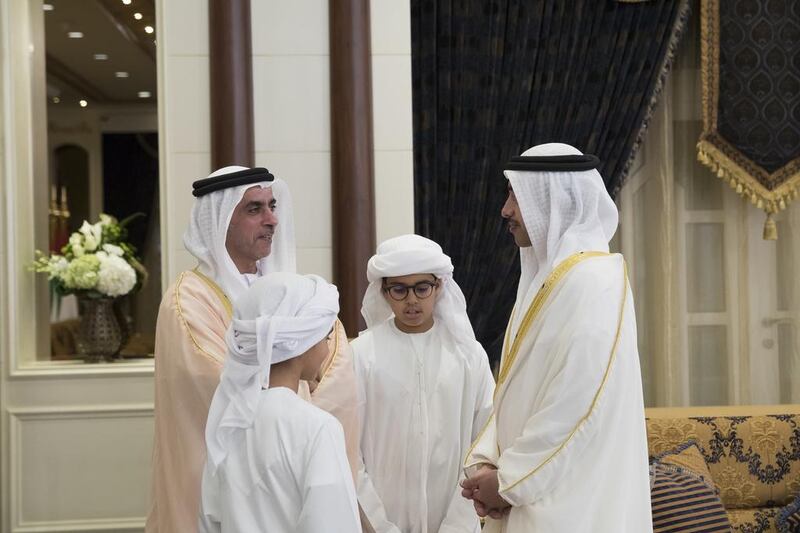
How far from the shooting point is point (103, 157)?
5070 millimetres

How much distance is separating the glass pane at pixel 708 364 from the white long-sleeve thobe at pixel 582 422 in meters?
→ 2.88

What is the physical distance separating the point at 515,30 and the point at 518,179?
249 cm

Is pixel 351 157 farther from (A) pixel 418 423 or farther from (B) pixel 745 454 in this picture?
(B) pixel 745 454

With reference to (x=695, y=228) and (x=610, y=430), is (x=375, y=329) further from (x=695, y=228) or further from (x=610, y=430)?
(x=695, y=228)

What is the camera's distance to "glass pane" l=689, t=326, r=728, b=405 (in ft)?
16.8

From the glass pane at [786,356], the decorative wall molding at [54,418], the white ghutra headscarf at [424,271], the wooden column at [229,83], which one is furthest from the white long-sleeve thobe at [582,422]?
the glass pane at [786,356]

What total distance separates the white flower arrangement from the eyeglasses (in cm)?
185

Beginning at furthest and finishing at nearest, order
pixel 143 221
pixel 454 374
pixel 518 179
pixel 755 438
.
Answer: pixel 143 221
pixel 755 438
pixel 454 374
pixel 518 179

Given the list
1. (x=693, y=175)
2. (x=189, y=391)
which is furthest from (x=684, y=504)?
(x=693, y=175)

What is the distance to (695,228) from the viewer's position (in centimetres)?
512

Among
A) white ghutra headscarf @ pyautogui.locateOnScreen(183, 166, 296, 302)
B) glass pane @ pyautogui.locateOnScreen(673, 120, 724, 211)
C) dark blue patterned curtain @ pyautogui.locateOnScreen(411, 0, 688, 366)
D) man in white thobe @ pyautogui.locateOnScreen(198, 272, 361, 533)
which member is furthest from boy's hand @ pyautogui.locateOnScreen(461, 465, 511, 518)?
glass pane @ pyautogui.locateOnScreen(673, 120, 724, 211)

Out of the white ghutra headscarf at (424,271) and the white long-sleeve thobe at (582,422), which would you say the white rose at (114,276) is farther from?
the white long-sleeve thobe at (582,422)

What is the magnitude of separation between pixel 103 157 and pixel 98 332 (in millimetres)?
981

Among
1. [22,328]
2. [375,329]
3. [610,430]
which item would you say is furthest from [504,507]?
A: [22,328]
